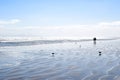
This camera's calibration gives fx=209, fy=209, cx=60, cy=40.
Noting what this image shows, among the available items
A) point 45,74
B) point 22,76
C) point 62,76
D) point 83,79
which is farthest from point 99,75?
point 22,76

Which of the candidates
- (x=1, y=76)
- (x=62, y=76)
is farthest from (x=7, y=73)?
(x=62, y=76)

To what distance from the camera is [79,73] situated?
13.5 metres

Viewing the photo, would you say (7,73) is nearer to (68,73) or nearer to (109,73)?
(68,73)

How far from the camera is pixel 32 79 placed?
11.8 m

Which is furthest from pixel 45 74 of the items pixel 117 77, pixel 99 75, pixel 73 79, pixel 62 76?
pixel 117 77

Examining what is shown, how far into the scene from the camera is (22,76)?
40.8 feet

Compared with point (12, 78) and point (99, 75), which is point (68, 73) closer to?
point (99, 75)

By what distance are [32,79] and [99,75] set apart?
408 cm

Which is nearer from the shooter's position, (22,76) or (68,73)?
(22,76)

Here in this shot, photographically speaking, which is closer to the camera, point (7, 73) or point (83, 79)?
point (83, 79)

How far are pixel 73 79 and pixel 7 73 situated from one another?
4380mm

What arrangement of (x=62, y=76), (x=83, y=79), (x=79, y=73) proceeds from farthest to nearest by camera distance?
(x=79, y=73) → (x=62, y=76) → (x=83, y=79)

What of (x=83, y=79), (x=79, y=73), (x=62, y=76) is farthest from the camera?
(x=79, y=73)

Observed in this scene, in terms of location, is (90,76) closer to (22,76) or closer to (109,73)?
(109,73)
